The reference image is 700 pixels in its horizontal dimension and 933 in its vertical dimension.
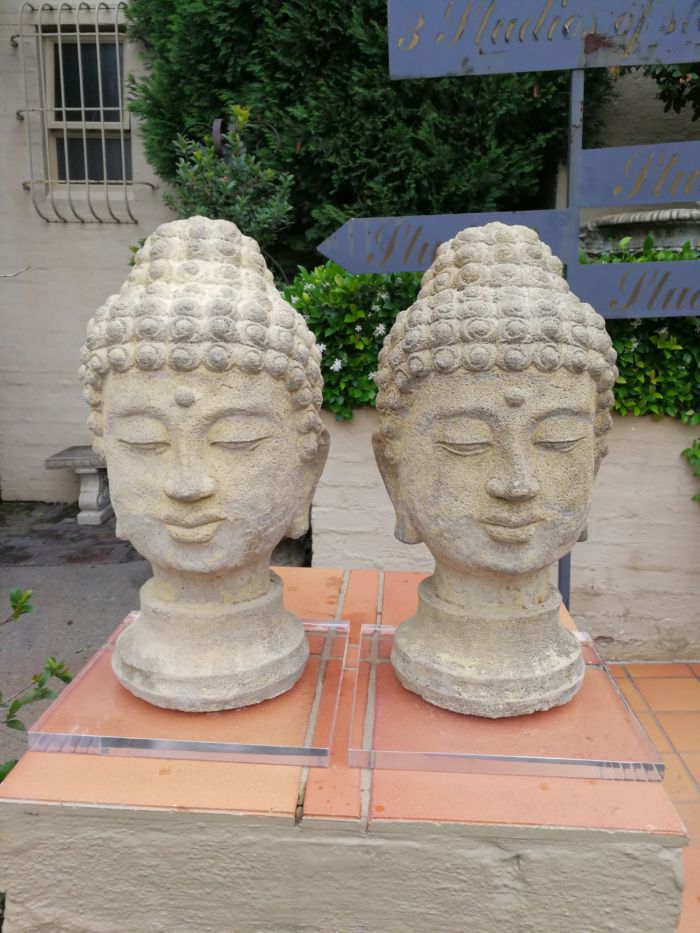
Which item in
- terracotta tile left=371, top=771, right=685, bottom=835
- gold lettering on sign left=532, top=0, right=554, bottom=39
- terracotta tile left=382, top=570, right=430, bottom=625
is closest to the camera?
terracotta tile left=371, top=771, right=685, bottom=835

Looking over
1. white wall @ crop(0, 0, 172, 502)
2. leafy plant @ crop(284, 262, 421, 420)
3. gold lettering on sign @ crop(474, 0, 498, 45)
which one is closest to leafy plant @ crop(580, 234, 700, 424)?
leafy plant @ crop(284, 262, 421, 420)

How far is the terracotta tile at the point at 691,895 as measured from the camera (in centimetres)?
206

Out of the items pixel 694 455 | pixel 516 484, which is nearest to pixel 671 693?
pixel 694 455

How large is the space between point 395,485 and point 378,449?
0.11 metres

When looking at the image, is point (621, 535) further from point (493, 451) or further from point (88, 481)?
point (88, 481)

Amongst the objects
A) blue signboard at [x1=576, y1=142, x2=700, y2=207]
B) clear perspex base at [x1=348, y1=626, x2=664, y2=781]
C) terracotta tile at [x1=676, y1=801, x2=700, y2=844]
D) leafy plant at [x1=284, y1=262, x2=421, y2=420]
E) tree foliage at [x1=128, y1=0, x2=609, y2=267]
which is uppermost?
tree foliage at [x1=128, y1=0, x2=609, y2=267]

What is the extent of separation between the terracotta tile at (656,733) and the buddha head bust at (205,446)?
1783mm

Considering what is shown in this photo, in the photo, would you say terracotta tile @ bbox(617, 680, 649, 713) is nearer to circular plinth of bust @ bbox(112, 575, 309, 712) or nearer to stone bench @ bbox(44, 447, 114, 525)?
circular plinth of bust @ bbox(112, 575, 309, 712)

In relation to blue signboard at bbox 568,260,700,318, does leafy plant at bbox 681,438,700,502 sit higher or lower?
lower

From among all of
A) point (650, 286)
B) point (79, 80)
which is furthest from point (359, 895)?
point (79, 80)

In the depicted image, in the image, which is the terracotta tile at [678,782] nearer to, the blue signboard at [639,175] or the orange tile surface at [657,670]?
the orange tile surface at [657,670]

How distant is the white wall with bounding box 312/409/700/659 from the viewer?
A: 340cm

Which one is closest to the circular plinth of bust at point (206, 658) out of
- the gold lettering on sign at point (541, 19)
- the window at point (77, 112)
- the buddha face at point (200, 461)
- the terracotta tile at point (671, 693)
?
the buddha face at point (200, 461)

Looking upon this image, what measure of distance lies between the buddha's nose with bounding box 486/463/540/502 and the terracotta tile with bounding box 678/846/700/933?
1.42m
